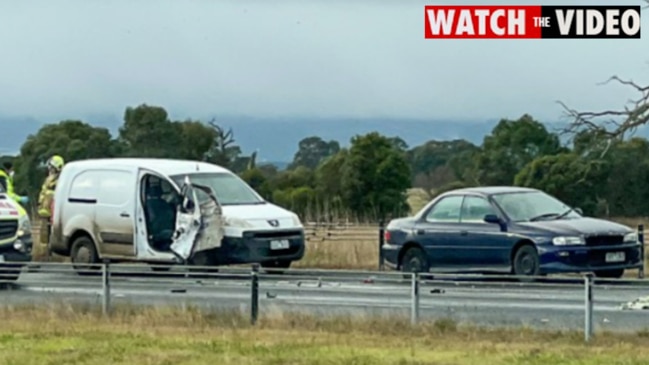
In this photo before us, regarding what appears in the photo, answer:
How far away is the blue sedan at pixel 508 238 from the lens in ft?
70.9

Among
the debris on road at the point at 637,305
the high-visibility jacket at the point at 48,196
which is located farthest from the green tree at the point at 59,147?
the debris on road at the point at 637,305

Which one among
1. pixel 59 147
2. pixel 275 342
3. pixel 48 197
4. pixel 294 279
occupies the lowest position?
pixel 275 342

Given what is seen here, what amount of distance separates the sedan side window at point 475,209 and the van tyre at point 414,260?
0.89m

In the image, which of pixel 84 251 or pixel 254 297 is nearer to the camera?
pixel 254 297

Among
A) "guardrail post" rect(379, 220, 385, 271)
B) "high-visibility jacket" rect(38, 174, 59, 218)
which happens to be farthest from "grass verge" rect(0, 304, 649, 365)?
"high-visibility jacket" rect(38, 174, 59, 218)

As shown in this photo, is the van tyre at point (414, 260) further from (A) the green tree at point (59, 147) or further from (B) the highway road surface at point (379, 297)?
(A) the green tree at point (59, 147)

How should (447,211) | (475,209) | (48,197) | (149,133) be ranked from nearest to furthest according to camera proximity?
(475,209)
(447,211)
(48,197)
(149,133)

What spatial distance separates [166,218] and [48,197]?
4439 mm

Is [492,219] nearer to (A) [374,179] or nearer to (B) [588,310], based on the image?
(B) [588,310]

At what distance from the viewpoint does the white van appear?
23.4 metres

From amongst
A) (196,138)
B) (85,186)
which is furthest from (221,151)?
(85,186)

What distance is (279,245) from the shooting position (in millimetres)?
23688

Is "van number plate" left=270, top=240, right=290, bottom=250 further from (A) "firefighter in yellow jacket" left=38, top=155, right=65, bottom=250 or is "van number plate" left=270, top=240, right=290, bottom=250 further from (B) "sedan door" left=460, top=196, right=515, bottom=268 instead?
(A) "firefighter in yellow jacket" left=38, top=155, right=65, bottom=250

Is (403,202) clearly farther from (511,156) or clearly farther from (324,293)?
(324,293)
